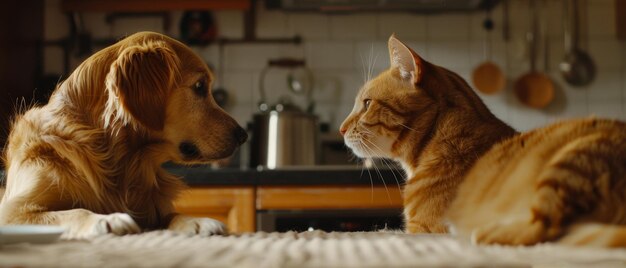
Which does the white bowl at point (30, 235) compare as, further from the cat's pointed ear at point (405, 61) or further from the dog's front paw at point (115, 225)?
the cat's pointed ear at point (405, 61)

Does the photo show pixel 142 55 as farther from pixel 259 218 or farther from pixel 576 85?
pixel 576 85

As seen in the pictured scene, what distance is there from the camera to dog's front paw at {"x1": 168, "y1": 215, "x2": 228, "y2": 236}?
2.33 feet

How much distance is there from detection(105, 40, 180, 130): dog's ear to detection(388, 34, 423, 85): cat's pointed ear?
28cm

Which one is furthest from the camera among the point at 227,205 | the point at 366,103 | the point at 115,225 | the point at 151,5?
the point at 151,5

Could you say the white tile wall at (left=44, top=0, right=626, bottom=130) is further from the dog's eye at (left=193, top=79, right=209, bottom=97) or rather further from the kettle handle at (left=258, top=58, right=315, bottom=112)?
the dog's eye at (left=193, top=79, right=209, bottom=97)

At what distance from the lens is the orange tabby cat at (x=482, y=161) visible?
50cm

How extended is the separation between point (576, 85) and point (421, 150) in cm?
171

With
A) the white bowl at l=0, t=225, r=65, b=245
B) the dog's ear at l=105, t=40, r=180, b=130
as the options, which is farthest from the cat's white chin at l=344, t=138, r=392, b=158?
the white bowl at l=0, t=225, r=65, b=245

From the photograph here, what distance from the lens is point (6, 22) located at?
2012 millimetres

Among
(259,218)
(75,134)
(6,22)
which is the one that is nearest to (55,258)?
(75,134)

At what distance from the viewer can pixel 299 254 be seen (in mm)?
430

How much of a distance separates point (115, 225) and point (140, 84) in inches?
7.4

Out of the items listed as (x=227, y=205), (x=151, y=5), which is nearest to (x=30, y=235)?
(x=227, y=205)

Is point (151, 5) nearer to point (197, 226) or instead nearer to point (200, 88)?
point (200, 88)
